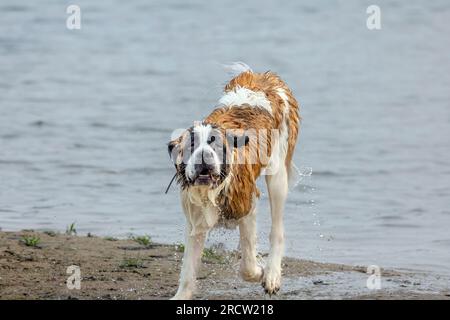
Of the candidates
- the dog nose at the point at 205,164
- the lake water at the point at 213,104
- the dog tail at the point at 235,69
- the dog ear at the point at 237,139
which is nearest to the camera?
the dog nose at the point at 205,164

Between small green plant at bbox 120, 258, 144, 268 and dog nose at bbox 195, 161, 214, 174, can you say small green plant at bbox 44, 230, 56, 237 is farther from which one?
dog nose at bbox 195, 161, 214, 174

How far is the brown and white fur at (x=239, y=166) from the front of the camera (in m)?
8.08

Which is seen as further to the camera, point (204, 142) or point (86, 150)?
point (86, 150)

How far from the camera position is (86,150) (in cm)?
1586

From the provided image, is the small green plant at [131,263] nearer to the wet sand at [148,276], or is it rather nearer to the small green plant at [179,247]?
the wet sand at [148,276]

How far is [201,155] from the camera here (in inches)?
315

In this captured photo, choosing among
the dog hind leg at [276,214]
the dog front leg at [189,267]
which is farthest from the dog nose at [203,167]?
the dog hind leg at [276,214]

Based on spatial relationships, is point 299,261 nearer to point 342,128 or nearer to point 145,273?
point 145,273

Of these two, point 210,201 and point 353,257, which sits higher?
point 210,201

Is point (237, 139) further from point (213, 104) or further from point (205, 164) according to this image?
point (213, 104)

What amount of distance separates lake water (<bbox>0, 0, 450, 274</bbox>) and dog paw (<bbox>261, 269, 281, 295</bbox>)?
1.58 m

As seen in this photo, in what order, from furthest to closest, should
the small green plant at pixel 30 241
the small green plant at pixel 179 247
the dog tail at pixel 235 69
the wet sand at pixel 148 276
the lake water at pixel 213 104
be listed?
1. the lake water at pixel 213 104
2. the small green plant at pixel 179 247
3. the small green plant at pixel 30 241
4. the dog tail at pixel 235 69
5. the wet sand at pixel 148 276
